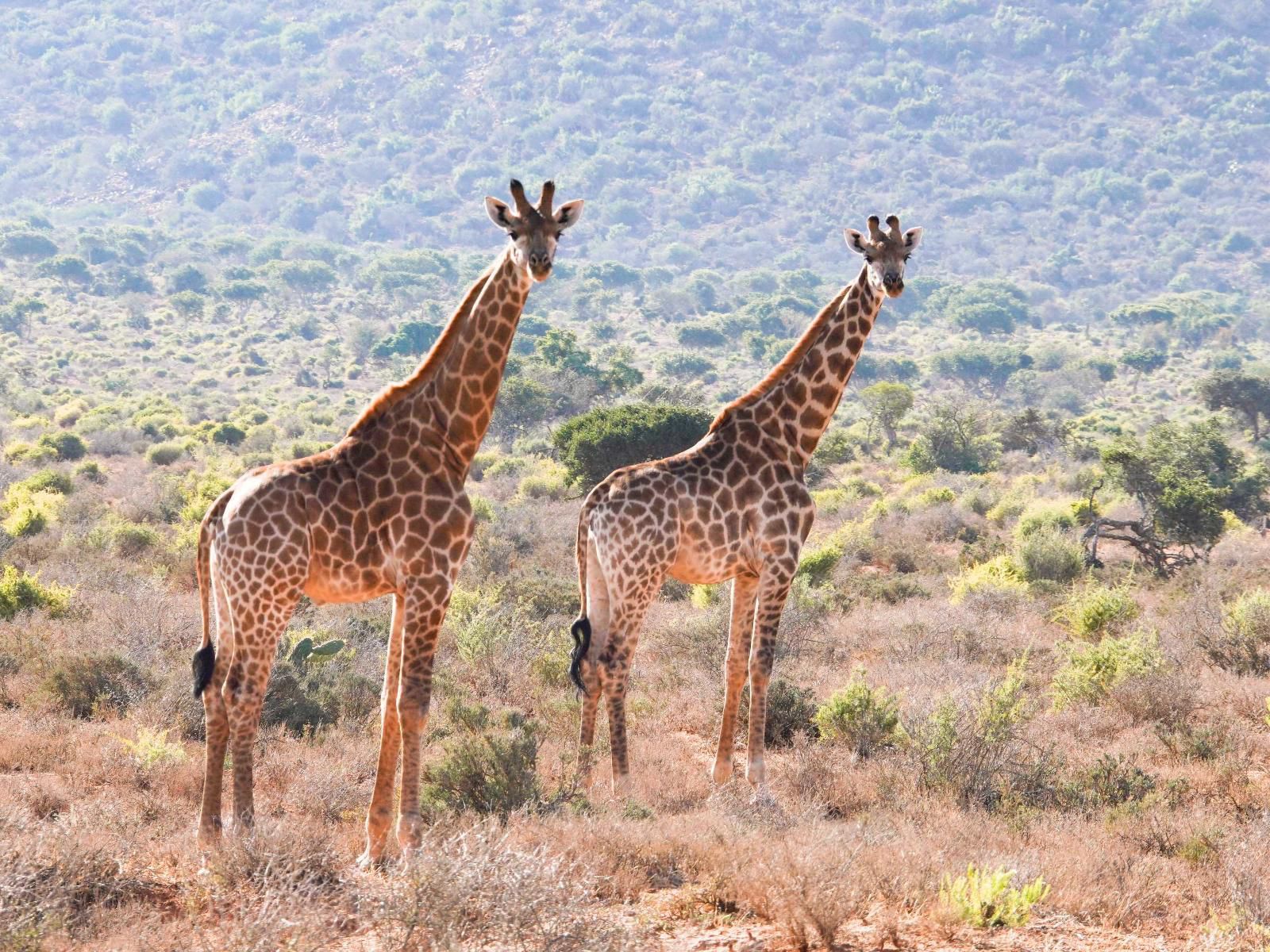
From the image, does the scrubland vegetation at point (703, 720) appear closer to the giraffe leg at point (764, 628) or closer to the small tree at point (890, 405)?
the small tree at point (890, 405)

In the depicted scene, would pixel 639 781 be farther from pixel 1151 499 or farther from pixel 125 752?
pixel 1151 499

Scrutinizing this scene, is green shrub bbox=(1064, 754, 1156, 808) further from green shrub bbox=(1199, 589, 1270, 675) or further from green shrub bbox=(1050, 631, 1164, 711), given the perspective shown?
green shrub bbox=(1199, 589, 1270, 675)

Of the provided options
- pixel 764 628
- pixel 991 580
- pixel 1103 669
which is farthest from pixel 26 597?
→ pixel 991 580

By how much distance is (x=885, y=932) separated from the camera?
6090mm

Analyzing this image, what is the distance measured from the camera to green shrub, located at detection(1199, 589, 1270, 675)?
39.7ft

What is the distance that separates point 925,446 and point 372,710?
2680 centimetres

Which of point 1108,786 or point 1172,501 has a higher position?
point 1172,501

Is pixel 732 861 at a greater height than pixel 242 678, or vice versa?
pixel 242 678

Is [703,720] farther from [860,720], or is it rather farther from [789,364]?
[789,364]

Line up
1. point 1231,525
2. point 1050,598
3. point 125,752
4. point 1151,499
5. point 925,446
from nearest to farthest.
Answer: point 125,752 < point 1050,598 < point 1151,499 < point 1231,525 < point 925,446

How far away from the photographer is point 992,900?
6.14 m

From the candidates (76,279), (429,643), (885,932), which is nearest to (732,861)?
(885,932)

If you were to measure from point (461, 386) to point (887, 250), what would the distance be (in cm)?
328

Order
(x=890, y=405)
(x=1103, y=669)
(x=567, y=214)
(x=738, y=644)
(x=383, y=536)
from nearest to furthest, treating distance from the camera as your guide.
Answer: (x=383, y=536), (x=567, y=214), (x=738, y=644), (x=1103, y=669), (x=890, y=405)
